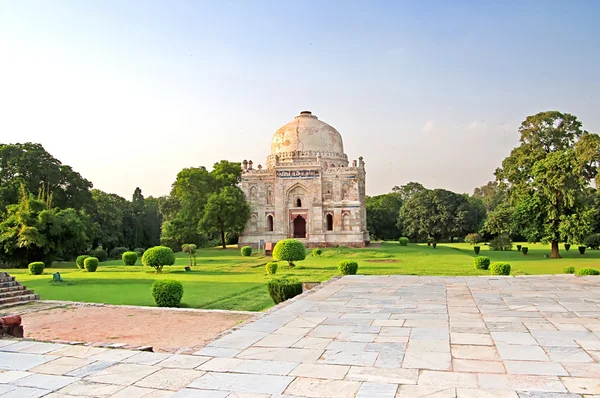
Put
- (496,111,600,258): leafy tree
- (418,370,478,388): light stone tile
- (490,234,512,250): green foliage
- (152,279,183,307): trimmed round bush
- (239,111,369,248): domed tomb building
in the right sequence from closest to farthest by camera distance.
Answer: (418,370,478,388): light stone tile → (152,279,183,307): trimmed round bush → (496,111,600,258): leafy tree → (490,234,512,250): green foliage → (239,111,369,248): domed tomb building

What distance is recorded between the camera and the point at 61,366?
477cm

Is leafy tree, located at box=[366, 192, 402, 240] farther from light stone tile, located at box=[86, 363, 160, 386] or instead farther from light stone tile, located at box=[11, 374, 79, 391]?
light stone tile, located at box=[11, 374, 79, 391]

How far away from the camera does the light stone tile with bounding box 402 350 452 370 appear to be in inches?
181

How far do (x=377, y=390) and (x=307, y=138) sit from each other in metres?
35.0

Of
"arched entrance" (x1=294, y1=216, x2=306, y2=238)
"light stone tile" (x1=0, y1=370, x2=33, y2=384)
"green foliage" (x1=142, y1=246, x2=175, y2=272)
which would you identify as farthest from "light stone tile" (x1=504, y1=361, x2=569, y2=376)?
"arched entrance" (x1=294, y1=216, x2=306, y2=238)

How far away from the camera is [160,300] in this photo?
10.7 m

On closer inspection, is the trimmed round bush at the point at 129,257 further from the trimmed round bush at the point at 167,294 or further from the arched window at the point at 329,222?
the arched window at the point at 329,222

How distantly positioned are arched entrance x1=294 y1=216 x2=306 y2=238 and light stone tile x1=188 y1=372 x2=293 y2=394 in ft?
107

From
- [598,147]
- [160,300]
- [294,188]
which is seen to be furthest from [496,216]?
[160,300]

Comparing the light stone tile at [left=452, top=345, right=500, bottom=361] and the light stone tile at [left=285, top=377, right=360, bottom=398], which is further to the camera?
the light stone tile at [left=452, top=345, right=500, bottom=361]

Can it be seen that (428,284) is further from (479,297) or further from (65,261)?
(65,261)

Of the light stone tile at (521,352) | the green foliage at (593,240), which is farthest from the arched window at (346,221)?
the light stone tile at (521,352)

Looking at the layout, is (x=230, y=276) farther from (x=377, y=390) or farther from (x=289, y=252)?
(x=377, y=390)

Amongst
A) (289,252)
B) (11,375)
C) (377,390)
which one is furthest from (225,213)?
(377,390)
